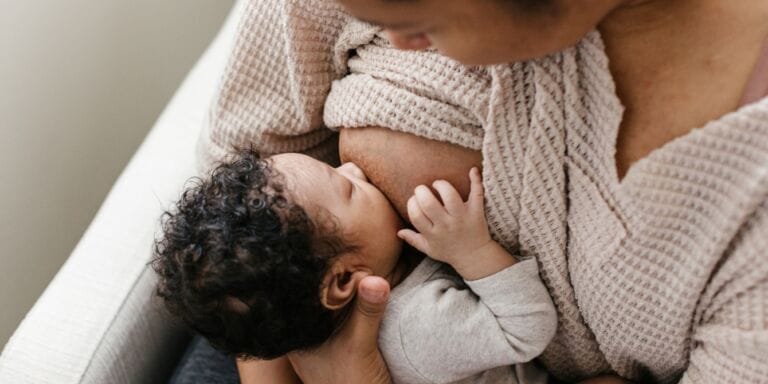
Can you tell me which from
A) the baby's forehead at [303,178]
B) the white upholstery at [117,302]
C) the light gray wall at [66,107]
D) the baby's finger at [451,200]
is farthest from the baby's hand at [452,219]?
the light gray wall at [66,107]

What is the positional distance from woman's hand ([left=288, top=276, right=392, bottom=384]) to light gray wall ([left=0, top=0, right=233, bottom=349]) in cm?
71

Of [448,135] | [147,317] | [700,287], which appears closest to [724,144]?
[700,287]

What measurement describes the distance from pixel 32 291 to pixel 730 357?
123 centimetres

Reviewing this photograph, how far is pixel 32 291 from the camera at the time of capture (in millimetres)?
1505

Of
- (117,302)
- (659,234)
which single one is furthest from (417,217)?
(117,302)

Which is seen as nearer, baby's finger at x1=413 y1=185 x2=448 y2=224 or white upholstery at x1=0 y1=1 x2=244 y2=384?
baby's finger at x1=413 y1=185 x2=448 y2=224

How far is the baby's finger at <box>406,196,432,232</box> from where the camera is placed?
0.87 m

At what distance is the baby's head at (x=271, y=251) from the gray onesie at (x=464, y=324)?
0.07m

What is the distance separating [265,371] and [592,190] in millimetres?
499

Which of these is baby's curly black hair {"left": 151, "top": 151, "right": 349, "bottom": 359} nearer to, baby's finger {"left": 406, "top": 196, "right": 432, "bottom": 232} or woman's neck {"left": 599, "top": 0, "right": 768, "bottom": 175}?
baby's finger {"left": 406, "top": 196, "right": 432, "bottom": 232}

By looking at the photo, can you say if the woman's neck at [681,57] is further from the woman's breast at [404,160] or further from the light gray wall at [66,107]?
the light gray wall at [66,107]

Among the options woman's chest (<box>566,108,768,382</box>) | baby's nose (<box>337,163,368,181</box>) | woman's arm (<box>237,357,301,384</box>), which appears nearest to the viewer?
woman's chest (<box>566,108,768,382</box>)

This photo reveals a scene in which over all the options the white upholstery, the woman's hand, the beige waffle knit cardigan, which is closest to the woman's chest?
the beige waffle knit cardigan

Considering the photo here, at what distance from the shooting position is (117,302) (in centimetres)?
111
